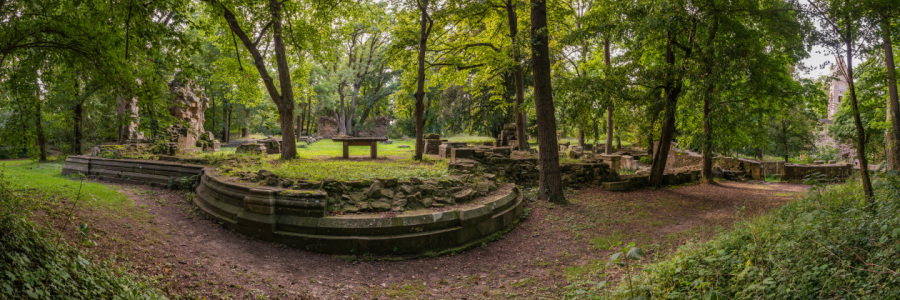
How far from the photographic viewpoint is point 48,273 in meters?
3.11

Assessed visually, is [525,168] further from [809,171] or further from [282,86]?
[809,171]

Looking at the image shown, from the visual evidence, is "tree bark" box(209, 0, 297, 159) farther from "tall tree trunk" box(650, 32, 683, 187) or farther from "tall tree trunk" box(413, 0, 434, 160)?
"tall tree trunk" box(650, 32, 683, 187)

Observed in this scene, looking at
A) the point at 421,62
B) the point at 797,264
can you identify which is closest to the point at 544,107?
the point at 421,62

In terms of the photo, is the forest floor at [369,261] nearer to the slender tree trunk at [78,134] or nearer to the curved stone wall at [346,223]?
the curved stone wall at [346,223]

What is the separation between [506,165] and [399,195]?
5818mm

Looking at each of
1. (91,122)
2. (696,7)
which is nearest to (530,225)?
(696,7)

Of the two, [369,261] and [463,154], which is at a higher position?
[463,154]

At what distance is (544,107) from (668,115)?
4.40 meters

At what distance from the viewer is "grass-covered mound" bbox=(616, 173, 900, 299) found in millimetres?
3027

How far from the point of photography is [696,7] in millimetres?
10195

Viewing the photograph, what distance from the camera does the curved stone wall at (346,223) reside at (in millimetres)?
6137

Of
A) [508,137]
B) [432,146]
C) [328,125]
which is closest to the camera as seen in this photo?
[432,146]

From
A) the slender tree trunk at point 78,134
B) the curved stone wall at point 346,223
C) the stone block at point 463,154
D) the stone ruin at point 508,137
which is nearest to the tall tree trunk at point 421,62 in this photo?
the stone block at point 463,154

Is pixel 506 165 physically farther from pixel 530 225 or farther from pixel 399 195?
pixel 399 195
